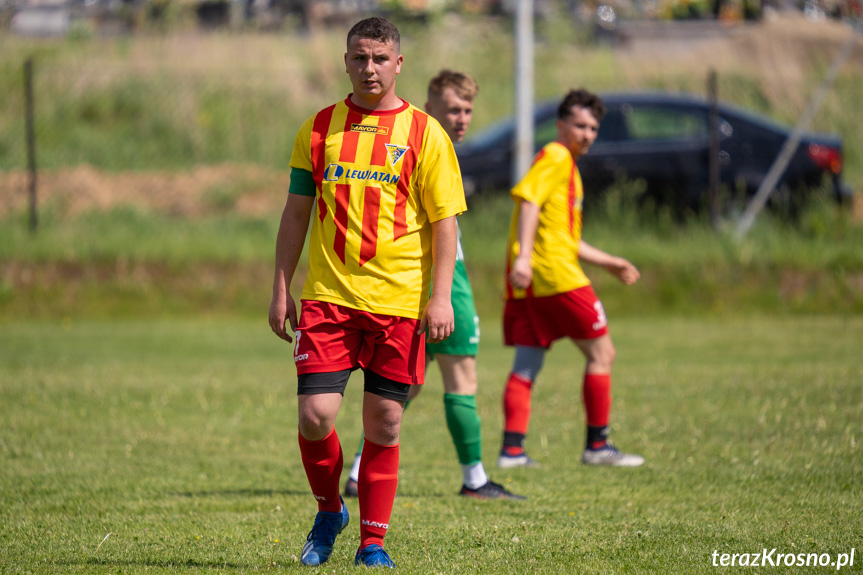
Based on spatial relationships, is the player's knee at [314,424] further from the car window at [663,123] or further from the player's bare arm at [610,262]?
the car window at [663,123]

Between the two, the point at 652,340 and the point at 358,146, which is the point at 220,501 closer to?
the point at 358,146

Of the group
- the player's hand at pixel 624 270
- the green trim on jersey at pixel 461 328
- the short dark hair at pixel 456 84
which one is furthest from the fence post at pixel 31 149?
the green trim on jersey at pixel 461 328

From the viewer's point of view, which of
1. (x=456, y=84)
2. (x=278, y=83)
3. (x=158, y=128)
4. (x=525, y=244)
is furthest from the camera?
(x=278, y=83)

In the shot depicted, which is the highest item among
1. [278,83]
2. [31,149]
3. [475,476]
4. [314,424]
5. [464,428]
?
[278,83]

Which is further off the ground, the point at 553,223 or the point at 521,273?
the point at 553,223

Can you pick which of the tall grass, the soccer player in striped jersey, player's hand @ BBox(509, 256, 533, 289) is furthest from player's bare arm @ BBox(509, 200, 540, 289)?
the tall grass

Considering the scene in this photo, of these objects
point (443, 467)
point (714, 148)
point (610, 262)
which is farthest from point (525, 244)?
point (714, 148)

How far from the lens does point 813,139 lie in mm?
12977

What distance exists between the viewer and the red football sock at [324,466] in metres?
3.77

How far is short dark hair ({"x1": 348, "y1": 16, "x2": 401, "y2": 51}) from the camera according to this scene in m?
3.62

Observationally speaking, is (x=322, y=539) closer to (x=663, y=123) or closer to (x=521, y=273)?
(x=521, y=273)

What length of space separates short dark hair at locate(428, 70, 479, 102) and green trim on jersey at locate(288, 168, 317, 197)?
1643 mm

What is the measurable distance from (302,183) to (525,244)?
217 cm

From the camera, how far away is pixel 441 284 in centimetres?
367
